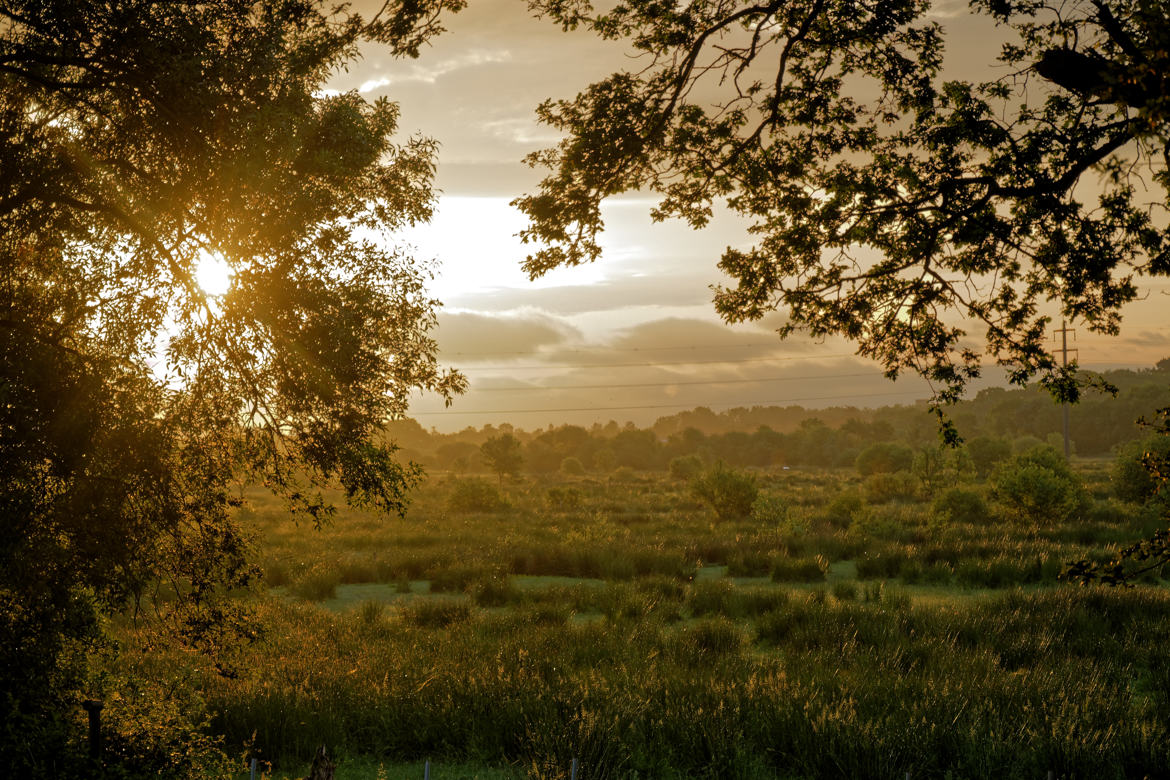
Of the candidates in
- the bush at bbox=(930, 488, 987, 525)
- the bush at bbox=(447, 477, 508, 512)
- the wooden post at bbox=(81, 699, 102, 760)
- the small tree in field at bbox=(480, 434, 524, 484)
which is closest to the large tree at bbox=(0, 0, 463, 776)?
the wooden post at bbox=(81, 699, 102, 760)

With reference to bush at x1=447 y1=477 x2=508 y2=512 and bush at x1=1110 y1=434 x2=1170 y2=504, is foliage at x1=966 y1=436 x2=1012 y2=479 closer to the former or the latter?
bush at x1=1110 y1=434 x2=1170 y2=504

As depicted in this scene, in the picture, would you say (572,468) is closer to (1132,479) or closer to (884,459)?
(884,459)

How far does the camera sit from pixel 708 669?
10.7 meters

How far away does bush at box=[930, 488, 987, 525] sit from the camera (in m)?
32.0

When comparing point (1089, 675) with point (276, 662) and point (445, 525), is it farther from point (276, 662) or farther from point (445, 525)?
point (445, 525)

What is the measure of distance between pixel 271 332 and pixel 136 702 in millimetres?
4346

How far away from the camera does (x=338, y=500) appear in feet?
188

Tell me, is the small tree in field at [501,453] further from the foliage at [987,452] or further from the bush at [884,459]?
the foliage at [987,452]

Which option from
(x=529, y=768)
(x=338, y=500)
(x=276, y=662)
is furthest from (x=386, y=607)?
(x=338, y=500)

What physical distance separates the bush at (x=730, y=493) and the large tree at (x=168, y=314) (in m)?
29.9

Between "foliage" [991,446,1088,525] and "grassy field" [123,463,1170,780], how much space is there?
18.1 feet

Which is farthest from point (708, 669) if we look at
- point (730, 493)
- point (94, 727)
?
point (730, 493)

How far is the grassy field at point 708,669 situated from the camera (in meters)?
7.88

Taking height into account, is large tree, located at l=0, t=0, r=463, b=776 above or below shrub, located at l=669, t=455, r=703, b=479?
above
